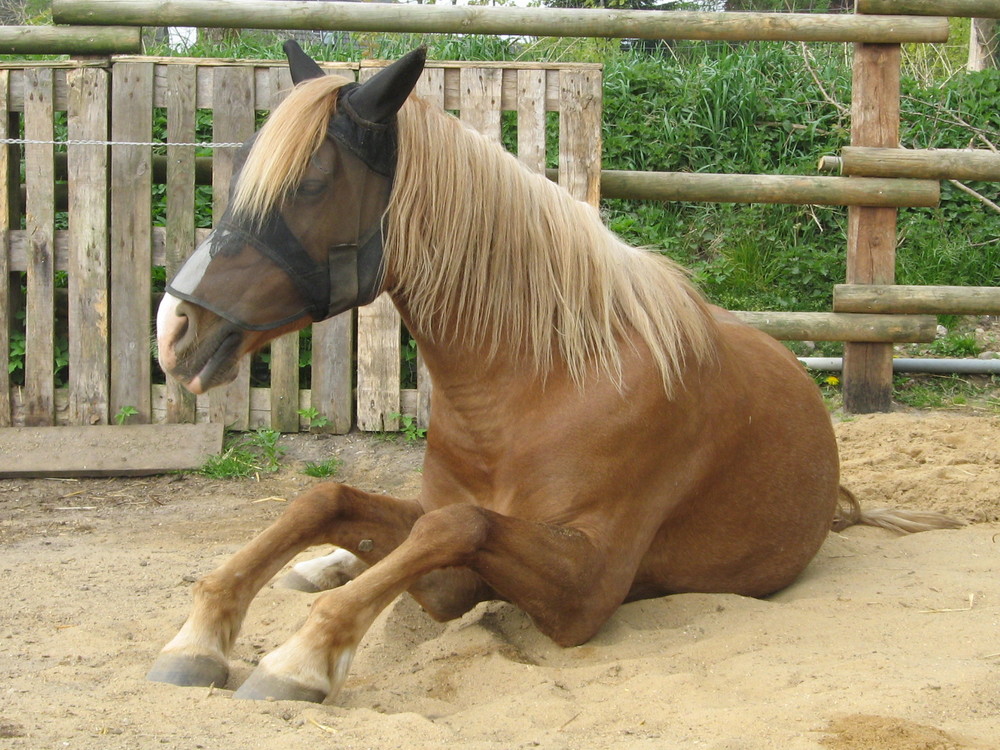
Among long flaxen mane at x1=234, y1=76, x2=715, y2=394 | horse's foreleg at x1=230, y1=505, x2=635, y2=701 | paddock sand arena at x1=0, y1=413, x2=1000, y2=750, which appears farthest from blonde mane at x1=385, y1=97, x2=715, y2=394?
paddock sand arena at x1=0, y1=413, x2=1000, y2=750

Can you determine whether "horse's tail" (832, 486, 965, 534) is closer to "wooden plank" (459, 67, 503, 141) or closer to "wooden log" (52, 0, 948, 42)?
"wooden plank" (459, 67, 503, 141)

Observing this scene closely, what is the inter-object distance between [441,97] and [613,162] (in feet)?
9.24

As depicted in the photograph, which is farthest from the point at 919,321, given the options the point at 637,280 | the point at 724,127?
the point at 637,280

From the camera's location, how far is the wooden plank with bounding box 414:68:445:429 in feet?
19.6

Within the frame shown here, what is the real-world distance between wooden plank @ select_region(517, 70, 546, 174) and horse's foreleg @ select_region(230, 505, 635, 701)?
3.38 m

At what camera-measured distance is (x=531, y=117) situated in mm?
6004

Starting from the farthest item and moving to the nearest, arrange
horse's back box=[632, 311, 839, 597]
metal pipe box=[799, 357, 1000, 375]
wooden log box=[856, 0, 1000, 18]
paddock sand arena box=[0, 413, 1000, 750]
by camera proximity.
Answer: metal pipe box=[799, 357, 1000, 375] → wooden log box=[856, 0, 1000, 18] → horse's back box=[632, 311, 839, 597] → paddock sand arena box=[0, 413, 1000, 750]

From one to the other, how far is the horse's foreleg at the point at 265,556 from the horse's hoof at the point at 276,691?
0.64 ft

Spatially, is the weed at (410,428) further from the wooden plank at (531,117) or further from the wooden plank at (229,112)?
the wooden plank at (531,117)

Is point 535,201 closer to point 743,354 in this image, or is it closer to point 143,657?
point 743,354

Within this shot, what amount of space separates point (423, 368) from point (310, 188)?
129 inches

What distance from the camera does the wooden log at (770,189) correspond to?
6410 millimetres

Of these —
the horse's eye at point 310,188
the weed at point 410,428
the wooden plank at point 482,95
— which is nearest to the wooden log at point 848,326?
the wooden plank at point 482,95

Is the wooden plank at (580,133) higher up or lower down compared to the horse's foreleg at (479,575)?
higher up
